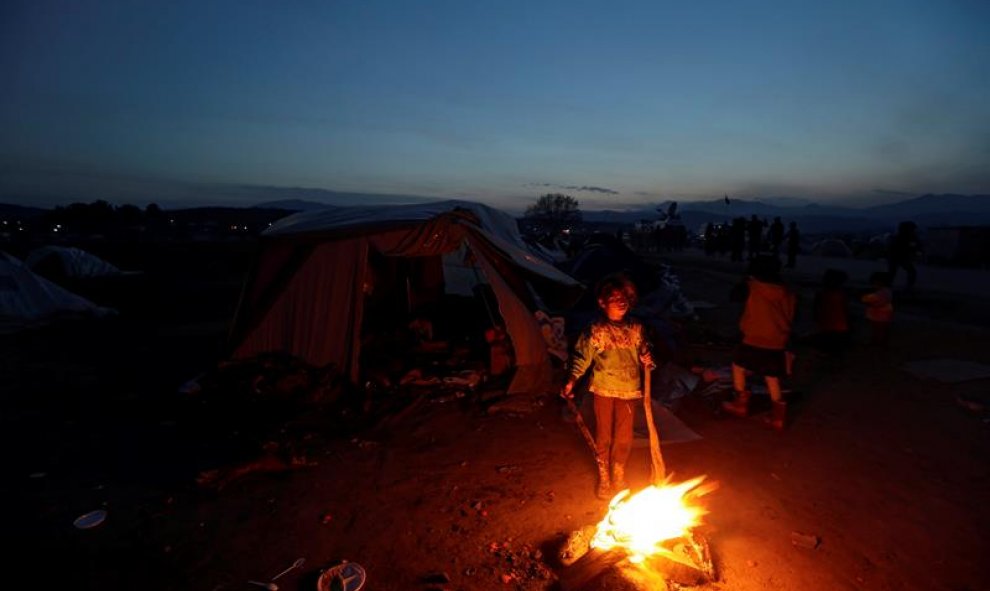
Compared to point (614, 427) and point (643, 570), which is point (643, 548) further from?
point (614, 427)

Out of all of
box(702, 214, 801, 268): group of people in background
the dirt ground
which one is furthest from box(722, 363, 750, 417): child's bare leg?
box(702, 214, 801, 268): group of people in background

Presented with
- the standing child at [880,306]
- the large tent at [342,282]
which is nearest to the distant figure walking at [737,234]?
the standing child at [880,306]

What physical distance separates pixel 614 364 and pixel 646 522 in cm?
121

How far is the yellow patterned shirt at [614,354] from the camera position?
4383mm

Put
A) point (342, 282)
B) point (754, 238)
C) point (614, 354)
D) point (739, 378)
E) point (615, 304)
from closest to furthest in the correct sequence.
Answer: point (615, 304) → point (614, 354) → point (739, 378) → point (342, 282) → point (754, 238)

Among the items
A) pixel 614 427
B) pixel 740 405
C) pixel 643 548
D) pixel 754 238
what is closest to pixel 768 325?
pixel 740 405

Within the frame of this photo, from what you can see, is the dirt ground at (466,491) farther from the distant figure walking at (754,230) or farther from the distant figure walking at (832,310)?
the distant figure walking at (754,230)

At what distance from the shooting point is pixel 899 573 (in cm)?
361

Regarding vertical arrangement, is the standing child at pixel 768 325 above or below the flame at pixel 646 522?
above

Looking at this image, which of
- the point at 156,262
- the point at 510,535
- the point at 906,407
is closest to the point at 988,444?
the point at 906,407

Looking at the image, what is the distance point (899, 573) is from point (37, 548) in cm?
610

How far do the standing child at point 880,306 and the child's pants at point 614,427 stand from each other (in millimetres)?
6898

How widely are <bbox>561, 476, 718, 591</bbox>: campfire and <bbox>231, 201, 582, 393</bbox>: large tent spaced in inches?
138

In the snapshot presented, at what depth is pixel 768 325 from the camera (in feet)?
19.0
